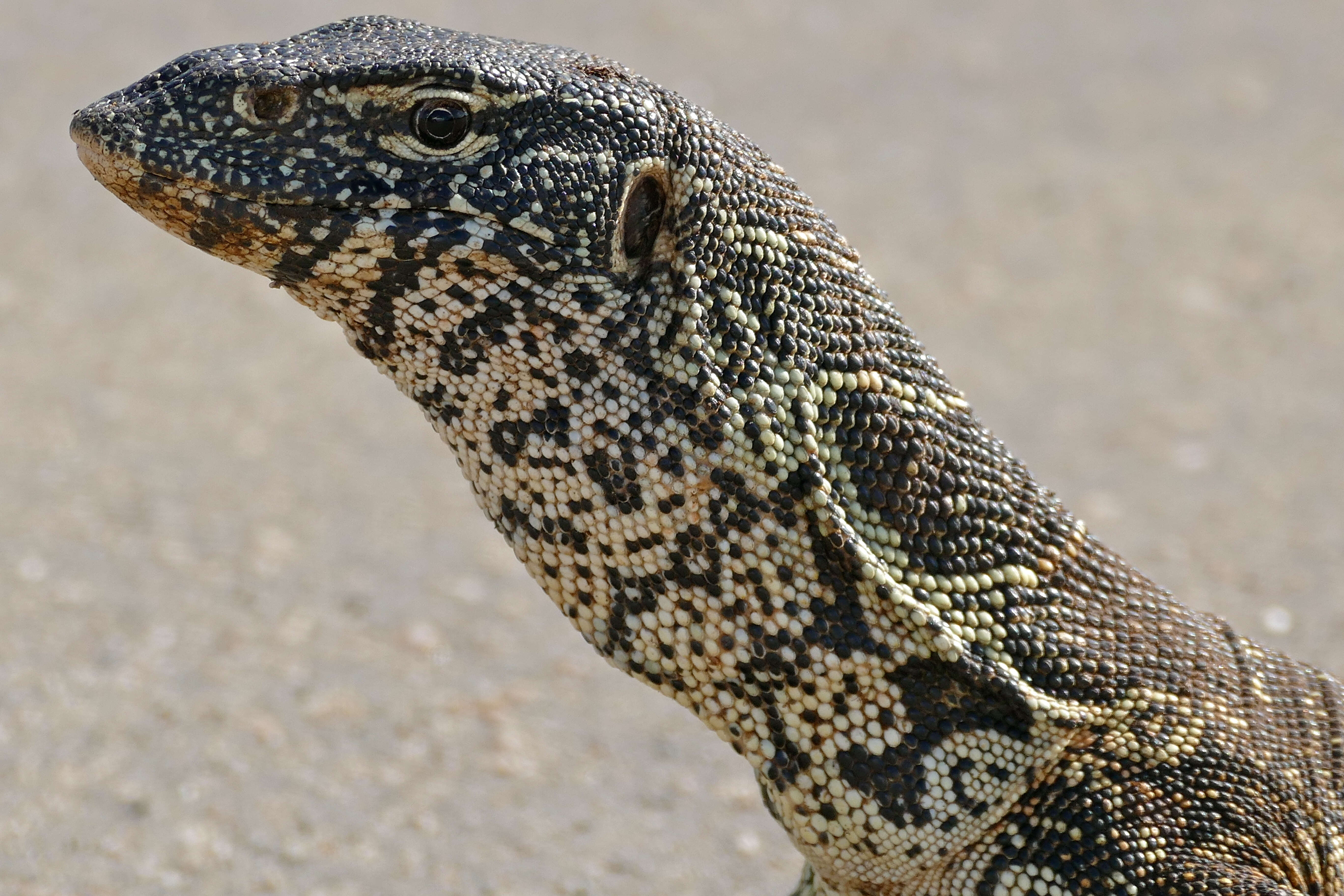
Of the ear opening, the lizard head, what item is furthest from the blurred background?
the lizard head

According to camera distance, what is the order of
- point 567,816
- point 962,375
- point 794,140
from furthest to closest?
point 794,140 < point 962,375 < point 567,816

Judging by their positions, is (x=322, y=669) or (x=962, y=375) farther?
(x=962, y=375)

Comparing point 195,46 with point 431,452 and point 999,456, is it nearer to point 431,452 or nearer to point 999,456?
point 431,452

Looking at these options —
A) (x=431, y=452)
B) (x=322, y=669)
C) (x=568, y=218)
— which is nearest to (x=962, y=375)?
(x=431, y=452)

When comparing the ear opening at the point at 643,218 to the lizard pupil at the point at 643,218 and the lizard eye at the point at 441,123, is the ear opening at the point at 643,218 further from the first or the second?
the lizard eye at the point at 441,123

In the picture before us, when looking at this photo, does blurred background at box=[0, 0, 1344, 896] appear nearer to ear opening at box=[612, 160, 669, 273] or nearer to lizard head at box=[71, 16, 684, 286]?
ear opening at box=[612, 160, 669, 273]

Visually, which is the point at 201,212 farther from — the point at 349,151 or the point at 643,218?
the point at 643,218
